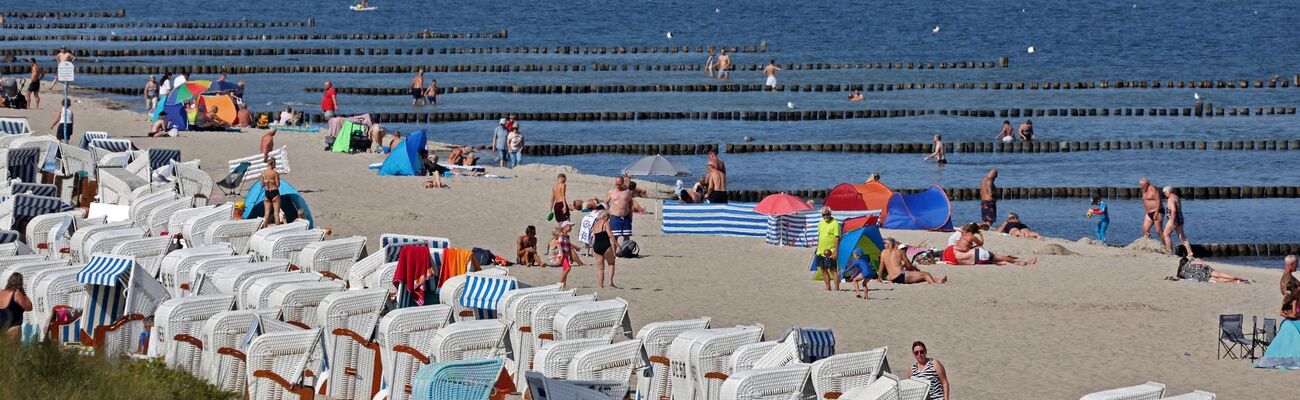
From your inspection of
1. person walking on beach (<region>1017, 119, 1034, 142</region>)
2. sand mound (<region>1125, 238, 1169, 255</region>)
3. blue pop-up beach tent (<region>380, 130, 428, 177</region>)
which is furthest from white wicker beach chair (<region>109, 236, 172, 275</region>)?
person walking on beach (<region>1017, 119, 1034, 142</region>)

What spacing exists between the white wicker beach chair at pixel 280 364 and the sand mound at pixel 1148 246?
561 inches

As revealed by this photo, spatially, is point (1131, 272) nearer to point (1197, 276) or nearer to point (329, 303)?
point (1197, 276)

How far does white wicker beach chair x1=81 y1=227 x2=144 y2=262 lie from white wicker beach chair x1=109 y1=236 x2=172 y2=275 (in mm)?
122

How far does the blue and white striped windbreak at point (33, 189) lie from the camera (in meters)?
19.2

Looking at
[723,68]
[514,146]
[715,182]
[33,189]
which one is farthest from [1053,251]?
[723,68]

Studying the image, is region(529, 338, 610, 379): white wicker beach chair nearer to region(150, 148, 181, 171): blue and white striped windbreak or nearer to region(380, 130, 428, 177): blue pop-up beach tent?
region(150, 148, 181, 171): blue and white striped windbreak

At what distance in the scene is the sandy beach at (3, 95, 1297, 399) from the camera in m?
14.9

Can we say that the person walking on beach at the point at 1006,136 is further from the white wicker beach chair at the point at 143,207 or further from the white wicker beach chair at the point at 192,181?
the white wicker beach chair at the point at 143,207

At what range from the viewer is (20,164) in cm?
2122

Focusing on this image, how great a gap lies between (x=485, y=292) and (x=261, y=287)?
1825 millimetres

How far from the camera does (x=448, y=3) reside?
108 m

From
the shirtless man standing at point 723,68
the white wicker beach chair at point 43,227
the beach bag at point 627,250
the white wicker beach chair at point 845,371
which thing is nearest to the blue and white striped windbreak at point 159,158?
the white wicker beach chair at point 43,227

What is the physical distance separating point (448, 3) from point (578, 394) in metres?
99.1

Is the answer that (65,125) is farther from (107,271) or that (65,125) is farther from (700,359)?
(700,359)
